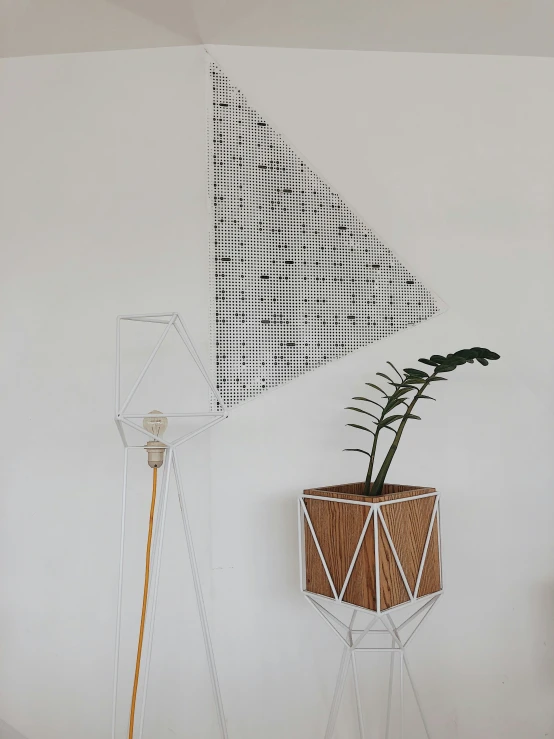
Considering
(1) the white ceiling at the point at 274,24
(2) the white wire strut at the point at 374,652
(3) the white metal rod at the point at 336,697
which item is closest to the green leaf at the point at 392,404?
(2) the white wire strut at the point at 374,652

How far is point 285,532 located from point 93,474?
57 cm

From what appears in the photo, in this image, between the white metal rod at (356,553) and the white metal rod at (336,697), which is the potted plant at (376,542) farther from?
the white metal rod at (336,697)

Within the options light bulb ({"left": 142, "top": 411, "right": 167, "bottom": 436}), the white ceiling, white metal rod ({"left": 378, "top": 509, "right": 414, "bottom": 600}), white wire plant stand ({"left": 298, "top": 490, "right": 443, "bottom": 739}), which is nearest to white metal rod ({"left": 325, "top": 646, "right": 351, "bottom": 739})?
white wire plant stand ({"left": 298, "top": 490, "right": 443, "bottom": 739})

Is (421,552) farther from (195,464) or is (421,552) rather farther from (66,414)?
(66,414)

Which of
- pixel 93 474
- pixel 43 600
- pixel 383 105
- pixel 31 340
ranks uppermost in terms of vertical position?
pixel 383 105

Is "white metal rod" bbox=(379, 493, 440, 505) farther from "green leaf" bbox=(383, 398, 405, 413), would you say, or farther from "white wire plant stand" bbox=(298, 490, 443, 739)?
"green leaf" bbox=(383, 398, 405, 413)

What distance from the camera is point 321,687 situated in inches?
65.3

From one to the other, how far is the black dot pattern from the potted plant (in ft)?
1.25

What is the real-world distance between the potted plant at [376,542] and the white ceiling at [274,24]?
3.48 ft

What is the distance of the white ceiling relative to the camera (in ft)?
5.36

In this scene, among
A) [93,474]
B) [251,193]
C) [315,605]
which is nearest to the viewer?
[315,605]

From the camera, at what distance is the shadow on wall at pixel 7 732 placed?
153 centimetres

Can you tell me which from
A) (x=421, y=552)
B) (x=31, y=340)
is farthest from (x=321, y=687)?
(x=31, y=340)

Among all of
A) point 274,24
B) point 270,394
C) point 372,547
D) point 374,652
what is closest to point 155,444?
point 270,394
